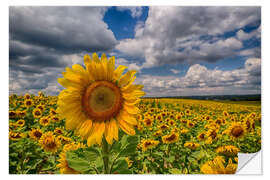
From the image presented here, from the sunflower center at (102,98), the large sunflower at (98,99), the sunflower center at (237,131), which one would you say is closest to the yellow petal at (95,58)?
the large sunflower at (98,99)

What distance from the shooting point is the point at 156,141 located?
8.33 ft

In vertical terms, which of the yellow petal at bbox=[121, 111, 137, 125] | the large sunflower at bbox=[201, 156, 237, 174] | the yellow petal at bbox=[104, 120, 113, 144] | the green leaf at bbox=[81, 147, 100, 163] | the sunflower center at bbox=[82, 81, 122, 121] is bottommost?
the large sunflower at bbox=[201, 156, 237, 174]

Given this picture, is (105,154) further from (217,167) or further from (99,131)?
(217,167)

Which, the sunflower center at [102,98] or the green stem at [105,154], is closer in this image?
the green stem at [105,154]

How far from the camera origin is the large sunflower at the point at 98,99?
127 centimetres

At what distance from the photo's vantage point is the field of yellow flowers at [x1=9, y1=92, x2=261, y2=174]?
7.40 ft

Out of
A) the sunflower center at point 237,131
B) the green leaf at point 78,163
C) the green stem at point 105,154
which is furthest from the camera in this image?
the sunflower center at point 237,131

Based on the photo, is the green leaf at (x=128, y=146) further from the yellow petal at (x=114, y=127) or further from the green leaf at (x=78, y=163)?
the green leaf at (x=78, y=163)

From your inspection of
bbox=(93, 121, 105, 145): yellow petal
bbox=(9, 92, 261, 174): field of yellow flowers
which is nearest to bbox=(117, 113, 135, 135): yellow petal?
bbox=(93, 121, 105, 145): yellow petal

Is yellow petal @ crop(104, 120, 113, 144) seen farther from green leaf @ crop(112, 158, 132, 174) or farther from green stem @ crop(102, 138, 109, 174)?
green leaf @ crop(112, 158, 132, 174)

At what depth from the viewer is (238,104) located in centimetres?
322
